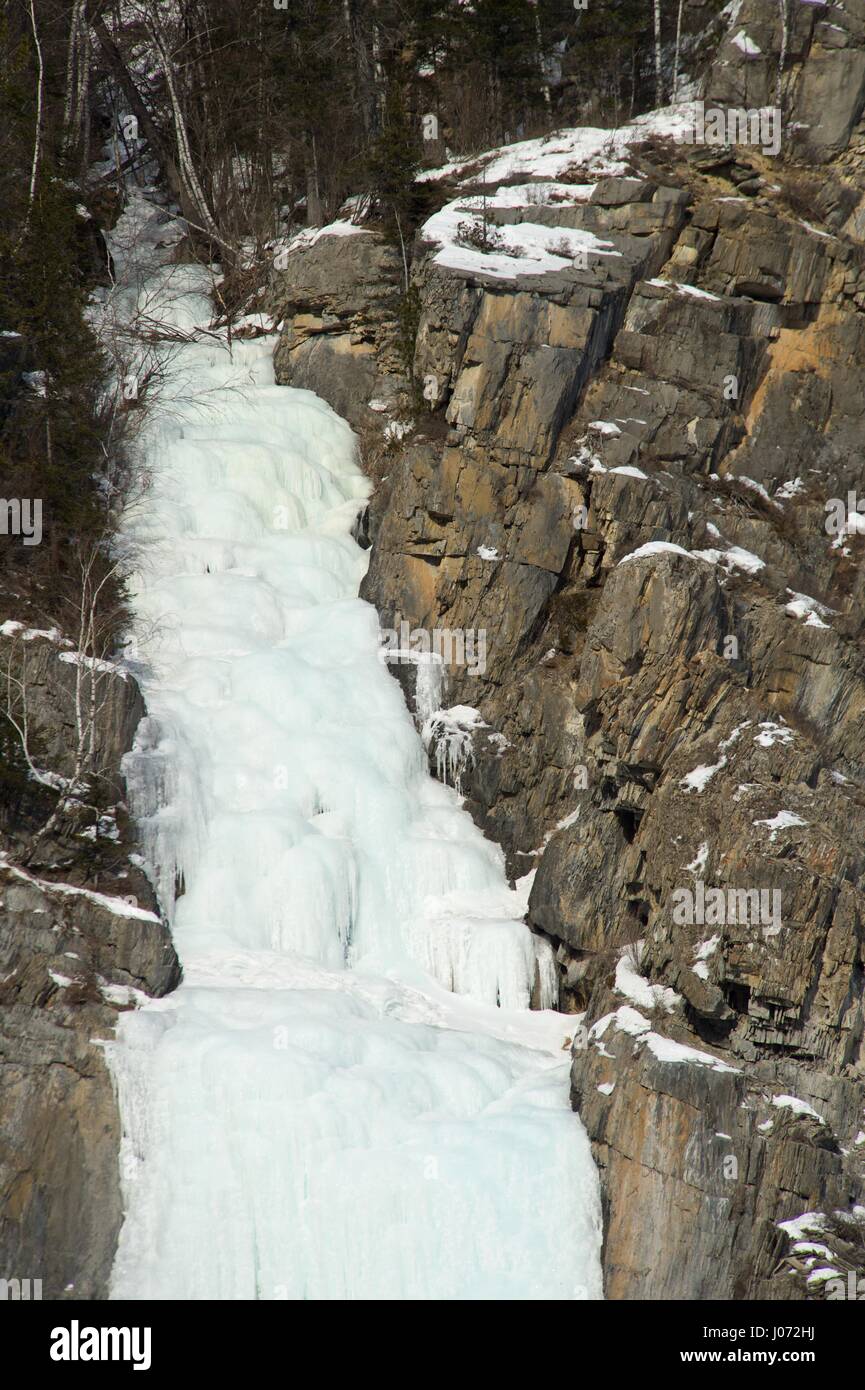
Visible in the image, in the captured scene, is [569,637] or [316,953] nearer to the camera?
[316,953]

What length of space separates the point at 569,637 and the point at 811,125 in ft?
36.8

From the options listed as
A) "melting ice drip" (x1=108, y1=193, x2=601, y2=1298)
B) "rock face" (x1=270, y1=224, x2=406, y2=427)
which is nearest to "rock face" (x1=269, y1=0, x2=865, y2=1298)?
"rock face" (x1=270, y1=224, x2=406, y2=427)

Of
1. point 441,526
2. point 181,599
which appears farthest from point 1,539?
point 441,526

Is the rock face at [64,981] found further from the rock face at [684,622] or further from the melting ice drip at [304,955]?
the rock face at [684,622]

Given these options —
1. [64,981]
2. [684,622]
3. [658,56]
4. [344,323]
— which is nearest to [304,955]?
[64,981]

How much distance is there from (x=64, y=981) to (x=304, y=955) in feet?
10.3

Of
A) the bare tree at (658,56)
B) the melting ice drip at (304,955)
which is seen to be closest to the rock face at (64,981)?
the melting ice drip at (304,955)

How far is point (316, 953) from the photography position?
55.4ft

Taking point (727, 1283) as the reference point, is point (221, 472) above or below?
above

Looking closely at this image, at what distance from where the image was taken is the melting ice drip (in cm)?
1374

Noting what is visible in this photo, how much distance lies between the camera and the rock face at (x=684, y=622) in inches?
561

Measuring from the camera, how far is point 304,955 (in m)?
16.8

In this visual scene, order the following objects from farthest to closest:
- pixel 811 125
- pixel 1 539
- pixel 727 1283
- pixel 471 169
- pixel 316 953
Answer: pixel 471 169 < pixel 811 125 < pixel 1 539 < pixel 316 953 < pixel 727 1283

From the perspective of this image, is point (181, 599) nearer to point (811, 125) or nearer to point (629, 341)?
point (629, 341)
